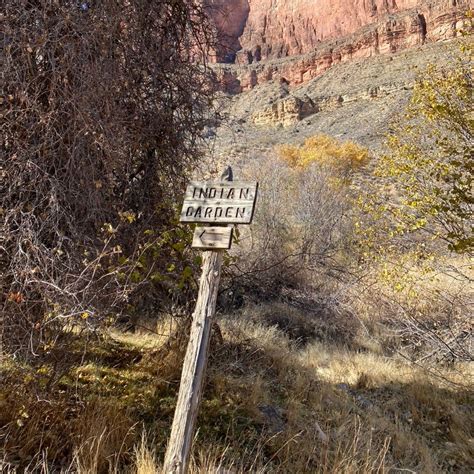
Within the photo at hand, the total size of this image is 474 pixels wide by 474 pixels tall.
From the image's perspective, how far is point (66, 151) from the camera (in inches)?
116

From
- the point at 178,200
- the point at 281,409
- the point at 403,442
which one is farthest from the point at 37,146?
the point at 403,442

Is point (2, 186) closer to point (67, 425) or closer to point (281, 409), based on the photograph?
point (67, 425)

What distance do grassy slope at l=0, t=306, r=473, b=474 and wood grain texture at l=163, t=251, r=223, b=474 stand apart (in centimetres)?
42

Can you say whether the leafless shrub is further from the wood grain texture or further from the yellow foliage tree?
the wood grain texture

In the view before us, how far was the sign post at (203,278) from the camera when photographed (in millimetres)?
2330

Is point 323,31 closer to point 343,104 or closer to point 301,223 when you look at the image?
point 343,104

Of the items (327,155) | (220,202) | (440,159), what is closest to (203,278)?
(220,202)

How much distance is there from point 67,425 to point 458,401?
15.0 feet

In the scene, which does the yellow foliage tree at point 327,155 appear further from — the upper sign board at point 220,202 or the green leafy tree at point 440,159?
the upper sign board at point 220,202

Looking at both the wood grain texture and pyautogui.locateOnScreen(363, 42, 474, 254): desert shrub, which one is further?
pyautogui.locateOnScreen(363, 42, 474, 254): desert shrub

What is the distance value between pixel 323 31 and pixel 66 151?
80812 mm

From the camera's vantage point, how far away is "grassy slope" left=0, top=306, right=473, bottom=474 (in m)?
2.87

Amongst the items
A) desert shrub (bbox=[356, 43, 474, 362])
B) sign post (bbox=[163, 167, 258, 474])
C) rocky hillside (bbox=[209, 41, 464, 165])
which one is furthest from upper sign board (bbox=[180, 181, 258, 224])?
rocky hillside (bbox=[209, 41, 464, 165])

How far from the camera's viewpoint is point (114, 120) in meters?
3.04
